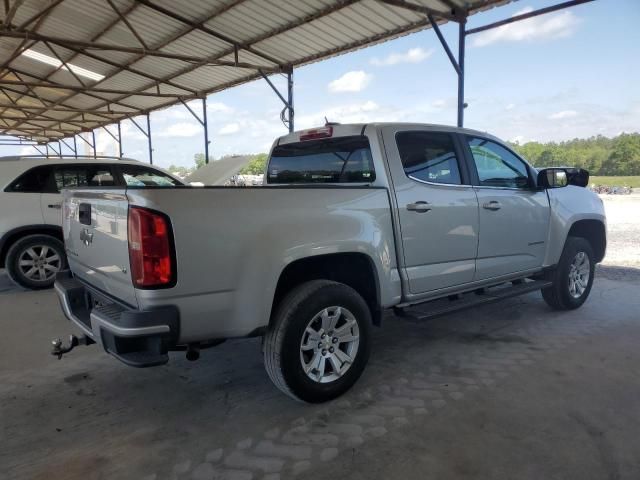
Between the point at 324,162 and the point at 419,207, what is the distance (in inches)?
37.0

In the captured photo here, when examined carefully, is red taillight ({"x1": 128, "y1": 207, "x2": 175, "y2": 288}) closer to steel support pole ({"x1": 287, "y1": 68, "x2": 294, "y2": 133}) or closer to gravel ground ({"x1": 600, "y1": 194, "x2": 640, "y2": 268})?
gravel ground ({"x1": 600, "y1": 194, "x2": 640, "y2": 268})

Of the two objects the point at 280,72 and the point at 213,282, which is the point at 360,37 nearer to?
the point at 280,72

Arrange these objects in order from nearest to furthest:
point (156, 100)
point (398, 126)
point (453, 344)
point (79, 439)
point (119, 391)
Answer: point (79, 439) < point (119, 391) < point (398, 126) < point (453, 344) < point (156, 100)

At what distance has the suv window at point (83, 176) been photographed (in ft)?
21.2

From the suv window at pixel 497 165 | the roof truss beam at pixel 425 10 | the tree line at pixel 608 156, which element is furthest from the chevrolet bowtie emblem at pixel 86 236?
the tree line at pixel 608 156

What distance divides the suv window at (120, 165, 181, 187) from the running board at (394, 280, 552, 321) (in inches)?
189

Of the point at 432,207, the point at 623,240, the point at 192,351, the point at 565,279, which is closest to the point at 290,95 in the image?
the point at 623,240

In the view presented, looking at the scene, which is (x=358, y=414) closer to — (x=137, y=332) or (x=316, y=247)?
(x=316, y=247)

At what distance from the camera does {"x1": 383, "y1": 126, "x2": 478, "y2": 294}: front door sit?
3.40m

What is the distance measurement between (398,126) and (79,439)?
2971 millimetres

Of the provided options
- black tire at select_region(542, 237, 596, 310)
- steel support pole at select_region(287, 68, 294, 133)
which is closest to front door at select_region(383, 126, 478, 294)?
black tire at select_region(542, 237, 596, 310)

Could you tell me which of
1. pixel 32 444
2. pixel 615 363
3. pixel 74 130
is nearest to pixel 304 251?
pixel 32 444

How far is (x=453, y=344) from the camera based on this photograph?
162 inches

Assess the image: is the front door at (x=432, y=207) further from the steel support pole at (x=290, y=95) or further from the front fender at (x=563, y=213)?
the steel support pole at (x=290, y=95)
